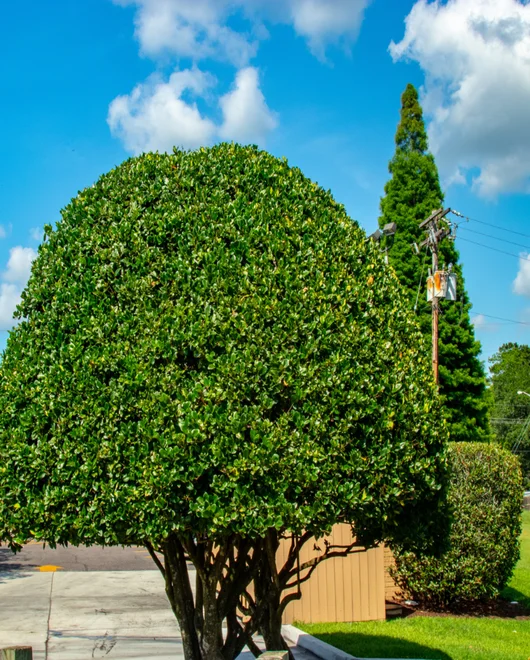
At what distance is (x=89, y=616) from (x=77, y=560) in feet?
23.7

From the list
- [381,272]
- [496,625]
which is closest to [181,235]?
[381,272]

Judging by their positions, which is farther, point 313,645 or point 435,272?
point 435,272

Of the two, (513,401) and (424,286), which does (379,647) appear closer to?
(424,286)

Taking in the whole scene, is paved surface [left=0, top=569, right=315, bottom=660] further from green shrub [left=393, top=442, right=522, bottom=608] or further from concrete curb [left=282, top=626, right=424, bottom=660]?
green shrub [left=393, top=442, right=522, bottom=608]

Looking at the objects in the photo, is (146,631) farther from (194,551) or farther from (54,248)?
(54,248)

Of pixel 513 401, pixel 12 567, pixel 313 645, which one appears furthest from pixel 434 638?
pixel 513 401

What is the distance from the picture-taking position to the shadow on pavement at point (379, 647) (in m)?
8.05

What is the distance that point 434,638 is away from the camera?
9125mm

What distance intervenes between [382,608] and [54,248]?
7.71 meters

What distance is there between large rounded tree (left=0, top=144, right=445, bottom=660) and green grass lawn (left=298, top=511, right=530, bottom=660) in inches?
168

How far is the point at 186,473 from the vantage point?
391cm

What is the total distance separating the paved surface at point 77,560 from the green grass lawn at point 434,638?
25.9 ft

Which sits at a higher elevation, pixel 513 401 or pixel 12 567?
pixel 513 401

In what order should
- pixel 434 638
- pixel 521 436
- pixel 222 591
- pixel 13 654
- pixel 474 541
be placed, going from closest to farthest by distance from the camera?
pixel 13 654 → pixel 222 591 → pixel 434 638 → pixel 474 541 → pixel 521 436
